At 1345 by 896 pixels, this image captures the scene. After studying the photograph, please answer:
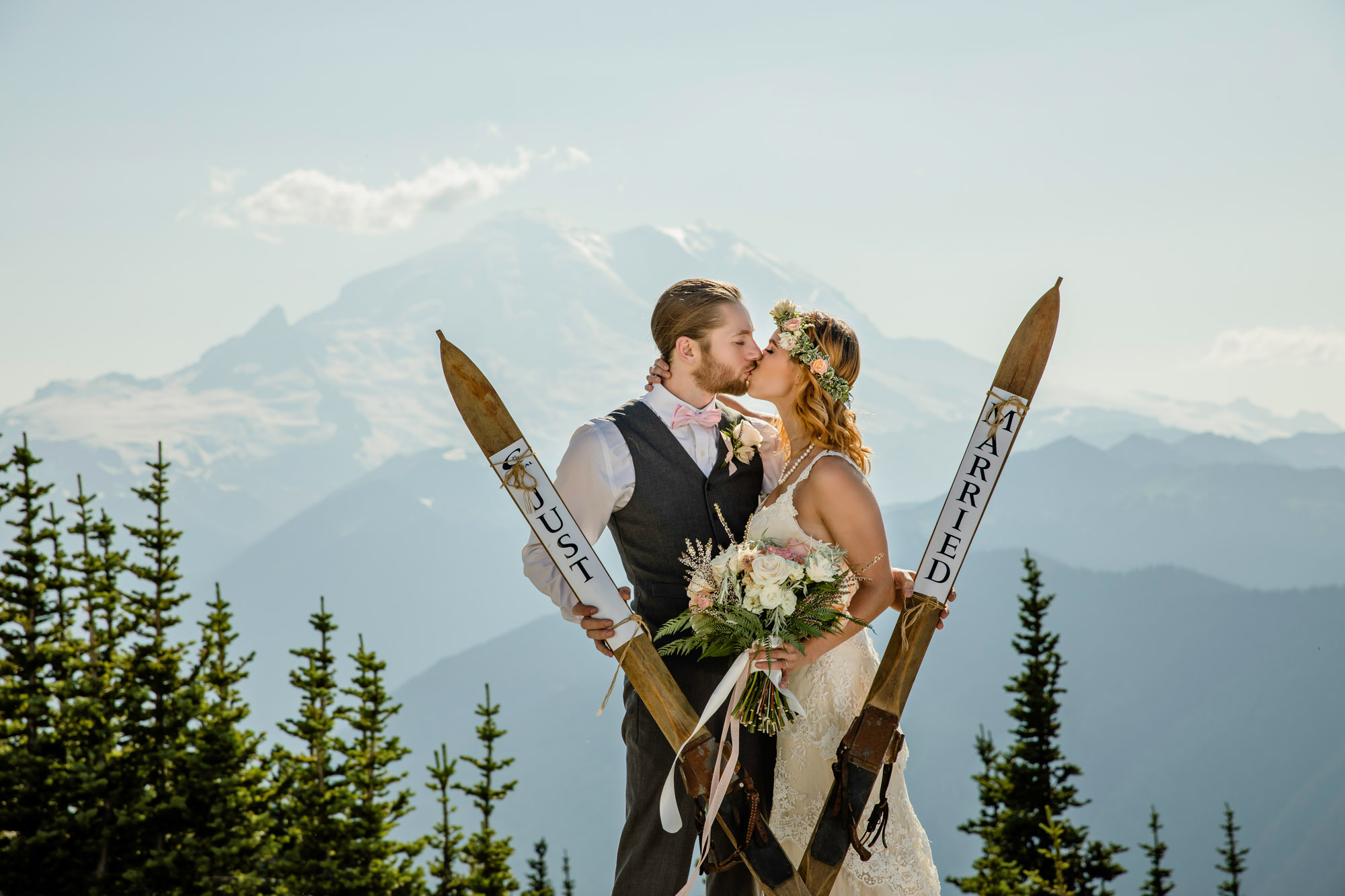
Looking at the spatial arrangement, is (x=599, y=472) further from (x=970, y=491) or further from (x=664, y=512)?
(x=970, y=491)

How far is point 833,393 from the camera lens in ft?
14.6

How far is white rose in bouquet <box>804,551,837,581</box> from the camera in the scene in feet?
12.5

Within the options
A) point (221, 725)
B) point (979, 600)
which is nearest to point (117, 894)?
point (221, 725)

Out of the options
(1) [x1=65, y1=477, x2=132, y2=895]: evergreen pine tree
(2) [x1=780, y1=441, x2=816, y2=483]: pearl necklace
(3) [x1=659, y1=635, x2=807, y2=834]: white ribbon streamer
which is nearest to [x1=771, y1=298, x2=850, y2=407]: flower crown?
(2) [x1=780, y1=441, x2=816, y2=483]: pearl necklace

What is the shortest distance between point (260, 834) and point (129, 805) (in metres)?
3.82

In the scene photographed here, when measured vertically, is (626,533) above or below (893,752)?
above

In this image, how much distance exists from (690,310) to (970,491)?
5.18 feet

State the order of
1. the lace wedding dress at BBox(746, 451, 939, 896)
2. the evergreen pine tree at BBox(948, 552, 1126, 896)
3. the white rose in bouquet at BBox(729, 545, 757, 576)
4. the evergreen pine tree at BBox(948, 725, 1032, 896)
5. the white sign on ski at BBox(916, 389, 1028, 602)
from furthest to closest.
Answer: the evergreen pine tree at BBox(948, 552, 1126, 896)
the evergreen pine tree at BBox(948, 725, 1032, 896)
the white sign on ski at BBox(916, 389, 1028, 602)
the lace wedding dress at BBox(746, 451, 939, 896)
the white rose in bouquet at BBox(729, 545, 757, 576)

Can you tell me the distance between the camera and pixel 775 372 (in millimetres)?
4449

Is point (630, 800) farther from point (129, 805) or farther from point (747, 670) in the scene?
point (129, 805)

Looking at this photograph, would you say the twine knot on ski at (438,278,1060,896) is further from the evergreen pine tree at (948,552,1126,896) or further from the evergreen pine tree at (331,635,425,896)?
the evergreen pine tree at (948,552,1126,896)

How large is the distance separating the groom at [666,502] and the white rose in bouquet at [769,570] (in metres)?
0.58

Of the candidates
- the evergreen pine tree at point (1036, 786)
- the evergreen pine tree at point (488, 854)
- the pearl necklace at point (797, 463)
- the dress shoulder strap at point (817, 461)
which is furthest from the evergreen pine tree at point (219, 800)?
the dress shoulder strap at point (817, 461)

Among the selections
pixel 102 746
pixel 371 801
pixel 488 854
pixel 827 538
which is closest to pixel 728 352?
pixel 827 538
